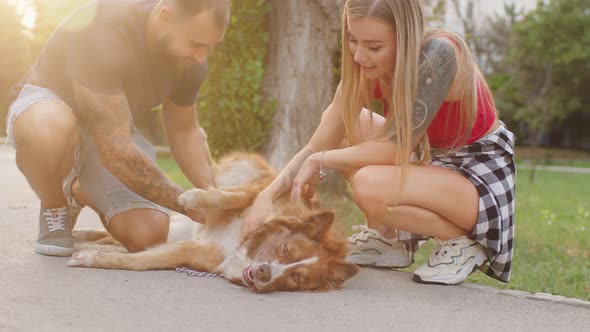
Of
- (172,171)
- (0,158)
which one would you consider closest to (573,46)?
(172,171)

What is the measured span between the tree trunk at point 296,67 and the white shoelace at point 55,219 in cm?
321

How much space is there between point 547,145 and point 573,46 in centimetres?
572

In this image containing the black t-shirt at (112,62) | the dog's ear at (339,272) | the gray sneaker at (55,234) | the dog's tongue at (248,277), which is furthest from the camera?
the gray sneaker at (55,234)

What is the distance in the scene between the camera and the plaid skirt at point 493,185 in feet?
12.4

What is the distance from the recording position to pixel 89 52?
3826 millimetres

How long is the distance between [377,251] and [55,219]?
2048 mm

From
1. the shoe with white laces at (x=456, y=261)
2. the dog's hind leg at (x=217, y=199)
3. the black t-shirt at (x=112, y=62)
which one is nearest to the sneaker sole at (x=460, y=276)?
the shoe with white laces at (x=456, y=261)

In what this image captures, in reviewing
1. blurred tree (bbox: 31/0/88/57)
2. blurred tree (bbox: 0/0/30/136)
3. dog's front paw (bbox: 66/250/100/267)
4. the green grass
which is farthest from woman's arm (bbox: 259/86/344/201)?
blurred tree (bbox: 31/0/88/57)

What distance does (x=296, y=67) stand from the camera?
7172 millimetres

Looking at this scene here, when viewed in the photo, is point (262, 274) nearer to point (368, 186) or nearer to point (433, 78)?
point (368, 186)

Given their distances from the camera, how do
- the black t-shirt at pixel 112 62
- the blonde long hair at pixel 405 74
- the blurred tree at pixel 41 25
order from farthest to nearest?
the blurred tree at pixel 41 25, the black t-shirt at pixel 112 62, the blonde long hair at pixel 405 74

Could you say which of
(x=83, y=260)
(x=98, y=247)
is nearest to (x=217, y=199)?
(x=83, y=260)

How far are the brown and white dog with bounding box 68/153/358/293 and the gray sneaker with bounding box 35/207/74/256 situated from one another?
237 millimetres

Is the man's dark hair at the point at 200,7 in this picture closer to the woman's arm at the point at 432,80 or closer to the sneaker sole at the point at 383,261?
the woman's arm at the point at 432,80
